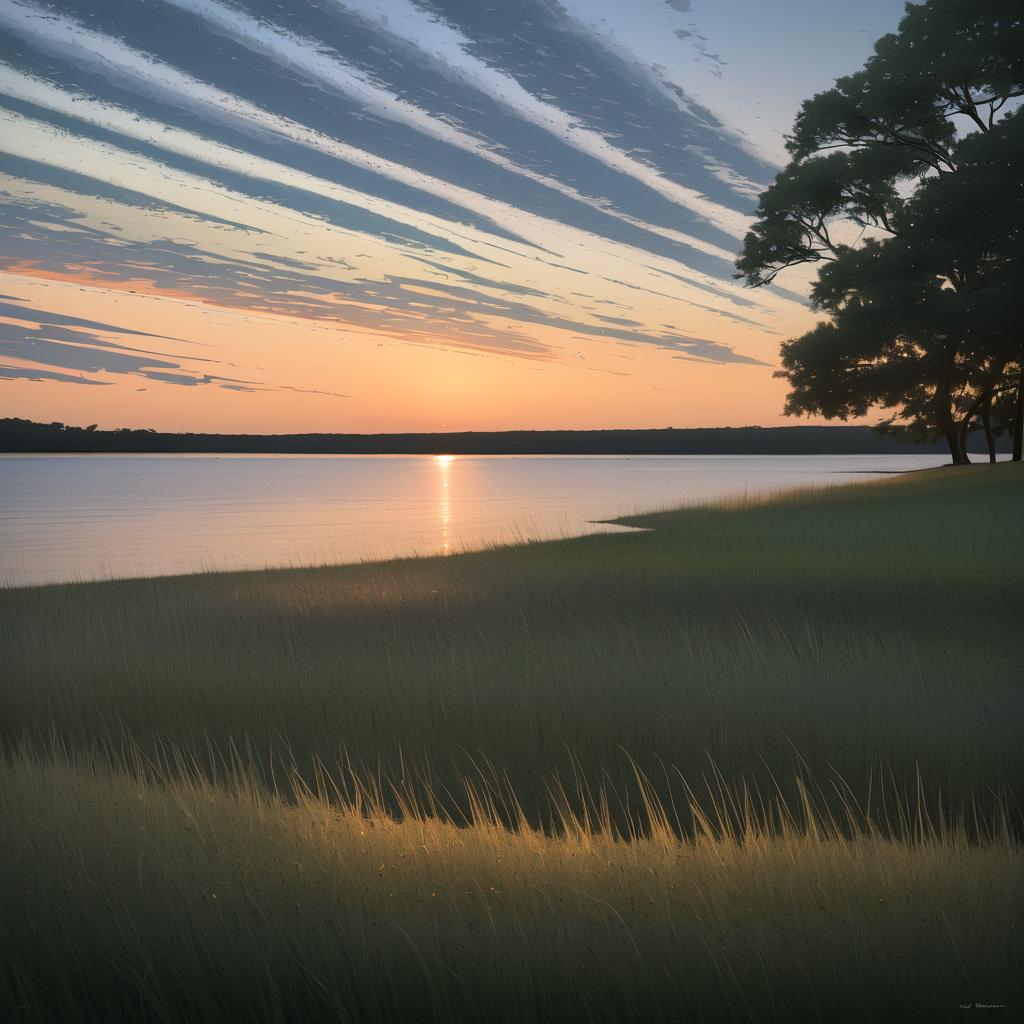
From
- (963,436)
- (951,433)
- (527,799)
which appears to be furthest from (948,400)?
(527,799)

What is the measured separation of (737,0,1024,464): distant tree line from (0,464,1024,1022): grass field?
16.7 metres

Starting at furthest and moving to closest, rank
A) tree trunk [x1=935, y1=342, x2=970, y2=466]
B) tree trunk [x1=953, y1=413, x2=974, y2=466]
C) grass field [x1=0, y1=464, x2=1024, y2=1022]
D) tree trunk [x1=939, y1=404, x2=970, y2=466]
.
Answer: tree trunk [x1=953, y1=413, x2=974, y2=466] < tree trunk [x1=939, y1=404, x2=970, y2=466] < tree trunk [x1=935, y1=342, x2=970, y2=466] < grass field [x1=0, y1=464, x2=1024, y2=1022]

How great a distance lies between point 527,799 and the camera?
7.44 meters

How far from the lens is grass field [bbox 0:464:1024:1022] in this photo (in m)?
3.84

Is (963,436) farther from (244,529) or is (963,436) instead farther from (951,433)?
(244,529)

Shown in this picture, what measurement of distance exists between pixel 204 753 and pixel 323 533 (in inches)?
1217

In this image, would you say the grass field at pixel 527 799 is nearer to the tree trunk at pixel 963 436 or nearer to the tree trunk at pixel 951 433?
the tree trunk at pixel 951 433

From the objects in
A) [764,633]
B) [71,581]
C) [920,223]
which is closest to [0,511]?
[71,581]

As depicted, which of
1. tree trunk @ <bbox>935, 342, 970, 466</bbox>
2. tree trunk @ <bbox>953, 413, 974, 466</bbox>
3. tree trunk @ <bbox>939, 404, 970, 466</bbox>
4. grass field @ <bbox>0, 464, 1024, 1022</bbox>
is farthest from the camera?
tree trunk @ <bbox>953, 413, 974, 466</bbox>

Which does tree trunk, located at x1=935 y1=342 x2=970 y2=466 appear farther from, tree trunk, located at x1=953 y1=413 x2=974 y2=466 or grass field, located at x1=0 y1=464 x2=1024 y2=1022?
grass field, located at x1=0 y1=464 x2=1024 y2=1022

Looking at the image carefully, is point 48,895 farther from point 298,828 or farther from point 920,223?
point 920,223

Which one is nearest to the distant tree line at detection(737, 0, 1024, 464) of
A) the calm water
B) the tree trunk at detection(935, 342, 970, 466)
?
the tree trunk at detection(935, 342, 970, 466)

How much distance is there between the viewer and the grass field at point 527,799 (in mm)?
3836

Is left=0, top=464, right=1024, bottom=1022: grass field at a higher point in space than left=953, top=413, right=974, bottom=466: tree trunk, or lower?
lower
